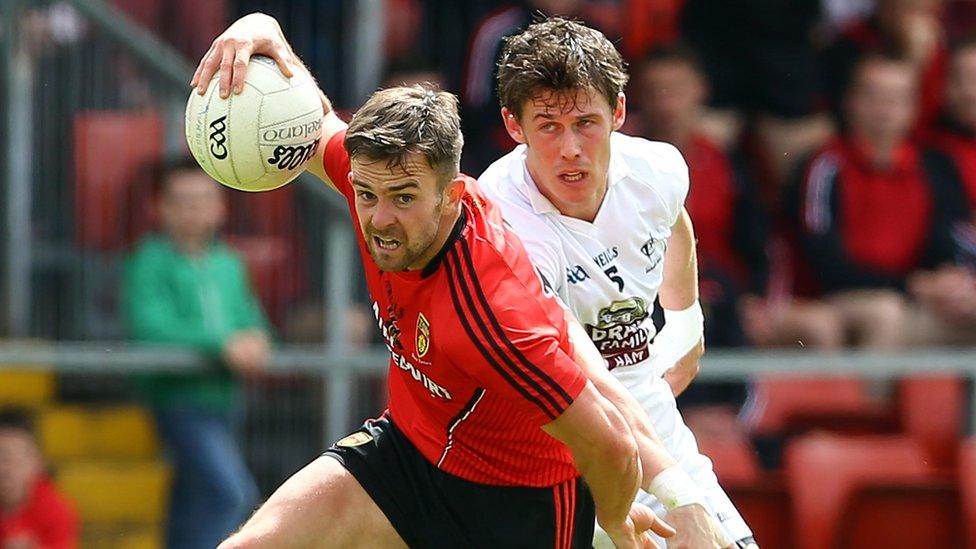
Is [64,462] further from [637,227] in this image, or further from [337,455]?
[637,227]

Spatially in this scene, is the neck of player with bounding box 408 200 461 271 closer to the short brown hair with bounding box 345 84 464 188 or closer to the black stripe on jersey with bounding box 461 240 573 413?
the short brown hair with bounding box 345 84 464 188

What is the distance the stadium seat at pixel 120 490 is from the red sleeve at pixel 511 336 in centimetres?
364

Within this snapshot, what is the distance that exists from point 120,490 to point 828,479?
127 inches

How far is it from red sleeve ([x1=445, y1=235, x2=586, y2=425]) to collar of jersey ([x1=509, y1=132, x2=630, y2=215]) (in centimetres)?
39

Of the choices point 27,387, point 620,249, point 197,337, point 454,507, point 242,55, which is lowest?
point 27,387

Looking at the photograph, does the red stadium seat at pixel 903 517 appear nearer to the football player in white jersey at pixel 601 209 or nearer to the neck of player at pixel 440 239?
the football player in white jersey at pixel 601 209

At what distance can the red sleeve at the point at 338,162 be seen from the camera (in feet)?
16.9

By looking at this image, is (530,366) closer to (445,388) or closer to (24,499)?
(445,388)

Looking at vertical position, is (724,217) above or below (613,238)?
below

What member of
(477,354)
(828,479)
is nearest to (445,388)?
(477,354)

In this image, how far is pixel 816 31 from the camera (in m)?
9.91

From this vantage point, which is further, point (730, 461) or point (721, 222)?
point (721, 222)

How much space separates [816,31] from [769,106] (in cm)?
69

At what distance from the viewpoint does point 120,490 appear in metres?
8.11
